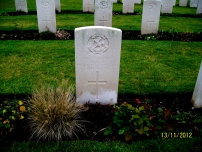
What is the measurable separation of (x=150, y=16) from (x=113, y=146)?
22.0 feet

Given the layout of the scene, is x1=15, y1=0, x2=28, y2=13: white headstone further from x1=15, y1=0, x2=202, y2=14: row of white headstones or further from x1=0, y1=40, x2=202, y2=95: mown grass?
x1=0, y1=40, x2=202, y2=95: mown grass

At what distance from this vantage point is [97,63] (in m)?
3.83

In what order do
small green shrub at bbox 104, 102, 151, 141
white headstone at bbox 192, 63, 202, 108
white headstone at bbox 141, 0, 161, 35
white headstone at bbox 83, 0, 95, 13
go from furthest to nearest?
white headstone at bbox 83, 0, 95, 13
white headstone at bbox 141, 0, 161, 35
white headstone at bbox 192, 63, 202, 108
small green shrub at bbox 104, 102, 151, 141

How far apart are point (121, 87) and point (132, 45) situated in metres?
3.19

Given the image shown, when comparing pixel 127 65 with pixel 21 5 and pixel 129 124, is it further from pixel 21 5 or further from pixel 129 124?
pixel 21 5

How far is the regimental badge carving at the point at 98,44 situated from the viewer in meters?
3.61

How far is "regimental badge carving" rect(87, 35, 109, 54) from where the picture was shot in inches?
142

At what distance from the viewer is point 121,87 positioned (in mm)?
4816

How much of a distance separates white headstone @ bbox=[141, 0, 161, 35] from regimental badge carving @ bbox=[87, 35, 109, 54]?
212 inches

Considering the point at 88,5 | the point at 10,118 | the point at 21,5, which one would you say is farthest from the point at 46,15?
the point at 10,118

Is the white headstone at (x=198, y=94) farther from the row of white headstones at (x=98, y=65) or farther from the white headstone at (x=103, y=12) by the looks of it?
the white headstone at (x=103, y=12)

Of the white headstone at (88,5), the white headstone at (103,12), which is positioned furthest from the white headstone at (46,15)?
the white headstone at (88,5)

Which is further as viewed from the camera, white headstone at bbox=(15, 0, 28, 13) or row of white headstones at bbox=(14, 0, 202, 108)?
white headstone at bbox=(15, 0, 28, 13)
